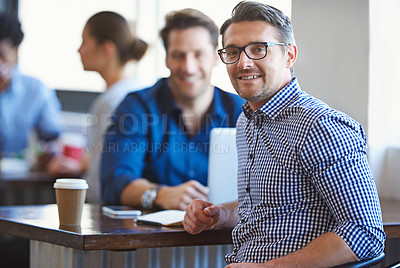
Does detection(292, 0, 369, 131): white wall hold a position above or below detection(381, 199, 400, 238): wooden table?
above

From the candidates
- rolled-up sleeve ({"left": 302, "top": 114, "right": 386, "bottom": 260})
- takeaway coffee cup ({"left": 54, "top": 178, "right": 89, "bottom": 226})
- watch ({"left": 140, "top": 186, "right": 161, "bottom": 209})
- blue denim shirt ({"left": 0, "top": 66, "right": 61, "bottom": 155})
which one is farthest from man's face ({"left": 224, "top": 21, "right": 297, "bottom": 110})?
blue denim shirt ({"left": 0, "top": 66, "right": 61, "bottom": 155})

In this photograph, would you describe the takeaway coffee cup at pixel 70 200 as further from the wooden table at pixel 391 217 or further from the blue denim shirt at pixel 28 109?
the blue denim shirt at pixel 28 109

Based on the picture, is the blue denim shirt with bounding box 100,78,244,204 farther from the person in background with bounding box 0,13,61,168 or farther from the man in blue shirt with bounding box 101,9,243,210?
the person in background with bounding box 0,13,61,168

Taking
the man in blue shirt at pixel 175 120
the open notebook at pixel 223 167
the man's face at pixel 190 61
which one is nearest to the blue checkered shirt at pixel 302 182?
the open notebook at pixel 223 167

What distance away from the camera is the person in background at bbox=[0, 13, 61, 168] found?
4.71 metres

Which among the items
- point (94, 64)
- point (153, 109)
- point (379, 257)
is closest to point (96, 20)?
point (94, 64)

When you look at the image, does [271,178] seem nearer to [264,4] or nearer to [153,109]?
[264,4]

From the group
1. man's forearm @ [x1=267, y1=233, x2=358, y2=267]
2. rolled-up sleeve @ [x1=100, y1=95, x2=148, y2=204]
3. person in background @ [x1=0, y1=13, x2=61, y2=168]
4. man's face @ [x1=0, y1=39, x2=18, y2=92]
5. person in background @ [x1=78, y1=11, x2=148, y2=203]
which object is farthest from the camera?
person in background @ [x1=0, y1=13, x2=61, y2=168]

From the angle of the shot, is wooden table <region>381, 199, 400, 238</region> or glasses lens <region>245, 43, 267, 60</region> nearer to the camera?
glasses lens <region>245, 43, 267, 60</region>

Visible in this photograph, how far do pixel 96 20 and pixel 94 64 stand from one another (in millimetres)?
258

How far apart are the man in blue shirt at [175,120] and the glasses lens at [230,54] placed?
0.79m

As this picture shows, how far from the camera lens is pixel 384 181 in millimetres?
2414

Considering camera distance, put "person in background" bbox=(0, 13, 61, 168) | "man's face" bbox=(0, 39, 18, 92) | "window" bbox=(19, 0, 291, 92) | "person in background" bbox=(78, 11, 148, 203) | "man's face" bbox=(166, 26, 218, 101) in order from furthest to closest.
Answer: "window" bbox=(19, 0, 291, 92)
"person in background" bbox=(0, 13, 61, 168)
"man's face" bbox=(0, 39, 18, 92)
"person in background" bbox=(78, 11, 148, 203)
"man's face" bbox=(166, 26, 218, 101)

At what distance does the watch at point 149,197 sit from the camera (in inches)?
91.4
